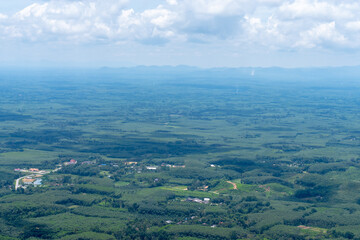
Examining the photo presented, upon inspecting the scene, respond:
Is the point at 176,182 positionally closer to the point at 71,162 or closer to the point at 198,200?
the point at 198,200

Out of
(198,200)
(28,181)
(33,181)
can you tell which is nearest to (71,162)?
(33,181)

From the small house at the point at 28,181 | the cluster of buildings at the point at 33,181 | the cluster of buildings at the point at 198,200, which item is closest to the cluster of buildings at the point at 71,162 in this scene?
the cluster of buildings at the point at 33,181

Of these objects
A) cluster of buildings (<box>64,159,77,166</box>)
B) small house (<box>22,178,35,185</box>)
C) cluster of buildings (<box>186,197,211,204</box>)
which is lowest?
cluster of buildings (<box>64,159,77,166</box>)

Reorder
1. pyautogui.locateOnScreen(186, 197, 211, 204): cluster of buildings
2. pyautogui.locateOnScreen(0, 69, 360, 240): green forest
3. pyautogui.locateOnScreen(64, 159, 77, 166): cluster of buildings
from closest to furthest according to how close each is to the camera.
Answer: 1. pyautogui.locateOnScreen(0, 69, 360, 240): green forest
2. pyautogui.locateOnScreen(186, 197, 211, 204): cluster of buildings
3. pyautogui.locateOnScreen(64, 159, 77, 166): cluster of buildings

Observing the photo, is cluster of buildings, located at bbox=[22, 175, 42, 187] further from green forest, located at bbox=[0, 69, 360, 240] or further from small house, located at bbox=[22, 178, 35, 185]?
green forest, located at bbox=[0, 69, 360, 240]

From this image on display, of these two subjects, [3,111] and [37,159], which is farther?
[3,111]

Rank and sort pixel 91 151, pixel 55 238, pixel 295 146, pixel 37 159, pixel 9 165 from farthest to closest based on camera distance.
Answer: pixel 295 146, pixel 91 151, pixel 37 159, pixel 9 165, pixel 55 238

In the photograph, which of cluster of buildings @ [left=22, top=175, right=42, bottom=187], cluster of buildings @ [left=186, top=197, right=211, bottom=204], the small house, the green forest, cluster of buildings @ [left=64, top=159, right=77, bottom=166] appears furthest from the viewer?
cluster of buildings @ [left=64, top=159, right=77, bottom=166]

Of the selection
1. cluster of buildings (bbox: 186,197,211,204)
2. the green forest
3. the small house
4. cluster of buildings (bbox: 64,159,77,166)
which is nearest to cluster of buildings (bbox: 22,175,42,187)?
the small house

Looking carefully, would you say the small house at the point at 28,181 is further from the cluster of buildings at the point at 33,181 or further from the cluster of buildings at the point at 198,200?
the cluster of buildings at the point at 198,200

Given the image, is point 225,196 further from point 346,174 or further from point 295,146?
point 295,146

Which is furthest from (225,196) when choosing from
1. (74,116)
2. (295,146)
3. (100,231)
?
(74,116)
